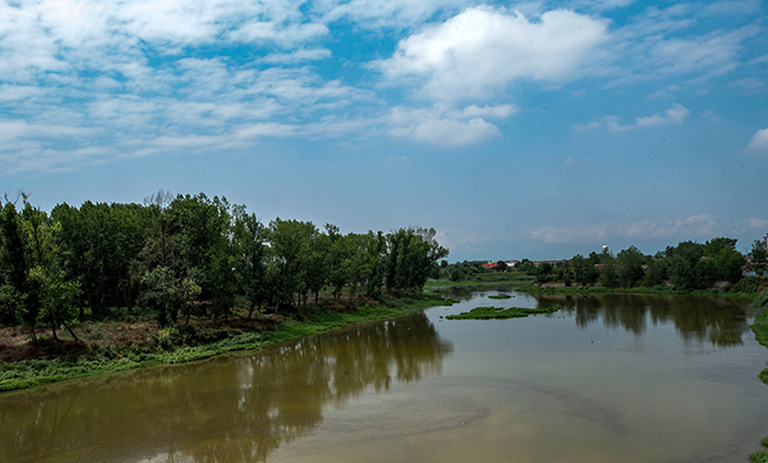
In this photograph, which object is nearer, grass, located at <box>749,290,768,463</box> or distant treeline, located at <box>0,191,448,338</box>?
grass, located at <box>749,290,768,463</box>

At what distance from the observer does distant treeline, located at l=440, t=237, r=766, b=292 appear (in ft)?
220

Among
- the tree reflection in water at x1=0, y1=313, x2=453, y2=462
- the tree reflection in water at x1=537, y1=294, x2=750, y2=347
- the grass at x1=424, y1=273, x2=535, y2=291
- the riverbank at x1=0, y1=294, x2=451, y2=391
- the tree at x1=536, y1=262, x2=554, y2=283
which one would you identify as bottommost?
the tree reflection in water at x1=0, y1=313, x2=453, y2=462

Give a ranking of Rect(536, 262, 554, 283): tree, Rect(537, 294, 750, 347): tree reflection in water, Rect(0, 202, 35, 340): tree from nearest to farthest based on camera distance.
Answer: Rect(0, 202, 35, 340): tree, Rect(537, 294, 750, 347): tree reflection in water, Rect(536, 262, 554, 283): tree

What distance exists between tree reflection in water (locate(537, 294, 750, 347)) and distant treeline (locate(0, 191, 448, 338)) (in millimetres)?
27588

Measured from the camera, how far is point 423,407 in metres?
17.8

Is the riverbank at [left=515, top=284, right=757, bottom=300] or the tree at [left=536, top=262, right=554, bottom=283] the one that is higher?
the tree at [left=536, top=262, right=554, bottom=283]

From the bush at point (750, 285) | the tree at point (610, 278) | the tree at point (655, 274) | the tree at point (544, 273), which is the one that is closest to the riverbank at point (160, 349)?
the bush at point (750, 285)

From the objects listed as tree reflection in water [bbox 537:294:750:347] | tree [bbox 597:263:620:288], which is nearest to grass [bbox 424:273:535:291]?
tree [bbox 597:263:620:288]

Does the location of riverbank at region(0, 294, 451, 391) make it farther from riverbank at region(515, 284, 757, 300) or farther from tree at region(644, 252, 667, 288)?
tree at region(644, 252, 667, 288)

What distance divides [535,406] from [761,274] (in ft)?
219

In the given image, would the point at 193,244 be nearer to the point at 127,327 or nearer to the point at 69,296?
the point at 127,327

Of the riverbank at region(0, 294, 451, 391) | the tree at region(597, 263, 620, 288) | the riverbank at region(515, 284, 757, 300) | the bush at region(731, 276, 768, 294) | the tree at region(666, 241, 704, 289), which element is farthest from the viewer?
the tree at region(597, 263, 620, 288)

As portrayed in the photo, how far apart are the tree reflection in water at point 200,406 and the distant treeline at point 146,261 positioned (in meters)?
6.01

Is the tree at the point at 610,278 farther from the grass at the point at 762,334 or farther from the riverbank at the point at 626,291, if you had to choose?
the grass at the point at 762,334
